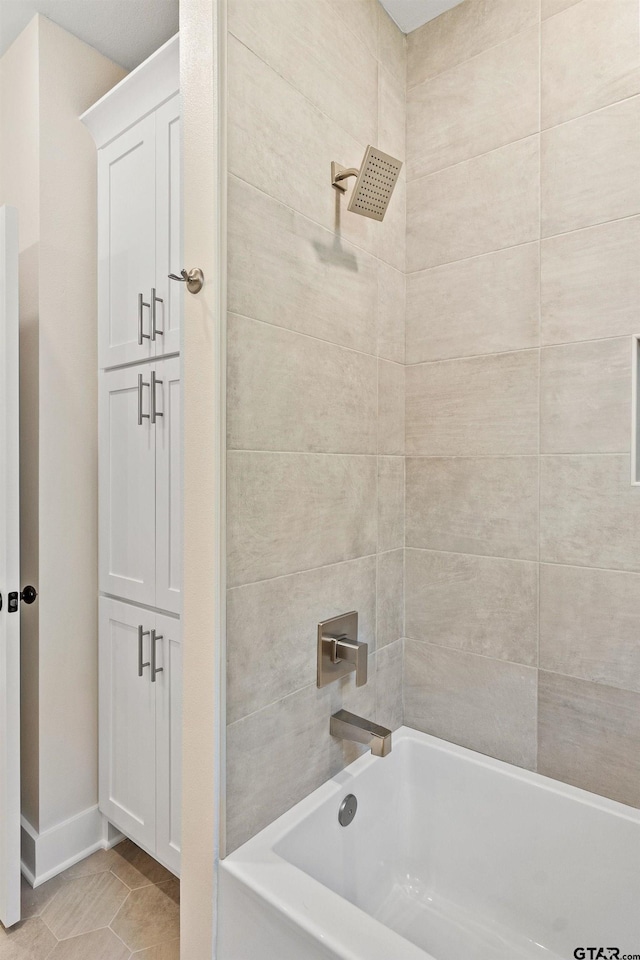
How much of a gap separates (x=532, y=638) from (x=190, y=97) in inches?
56.0

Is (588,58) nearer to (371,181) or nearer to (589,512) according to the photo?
(371,181)

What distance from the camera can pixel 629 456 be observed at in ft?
4.10

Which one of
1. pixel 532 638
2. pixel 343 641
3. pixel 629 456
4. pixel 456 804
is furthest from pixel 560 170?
pixel 456 804

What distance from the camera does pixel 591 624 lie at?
131 cm

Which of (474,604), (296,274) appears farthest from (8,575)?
(474,604)

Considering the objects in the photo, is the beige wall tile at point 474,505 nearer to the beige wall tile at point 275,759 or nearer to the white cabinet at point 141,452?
the beige wall tile at point 275,759

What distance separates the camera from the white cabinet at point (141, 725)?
166 centimetres

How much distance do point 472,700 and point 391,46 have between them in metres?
1.81

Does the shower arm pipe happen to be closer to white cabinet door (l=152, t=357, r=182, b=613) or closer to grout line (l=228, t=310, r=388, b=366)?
grout line (l=228, t=310, r=388, b=366)

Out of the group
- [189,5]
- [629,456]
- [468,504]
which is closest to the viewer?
[189,5]

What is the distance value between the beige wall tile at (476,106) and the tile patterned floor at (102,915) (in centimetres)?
227

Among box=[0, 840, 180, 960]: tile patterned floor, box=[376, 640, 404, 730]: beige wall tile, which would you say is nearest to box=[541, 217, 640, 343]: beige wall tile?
box=[376, 640, 404, 730]: beige wall tile

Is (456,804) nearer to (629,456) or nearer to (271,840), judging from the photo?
(271,840)

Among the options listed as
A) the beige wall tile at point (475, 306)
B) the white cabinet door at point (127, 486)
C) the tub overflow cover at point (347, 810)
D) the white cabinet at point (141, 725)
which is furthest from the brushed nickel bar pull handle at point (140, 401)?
the tub overflow cover at point (347, 810)
